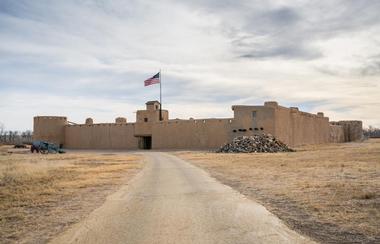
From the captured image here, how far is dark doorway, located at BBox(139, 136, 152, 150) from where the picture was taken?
242 feet

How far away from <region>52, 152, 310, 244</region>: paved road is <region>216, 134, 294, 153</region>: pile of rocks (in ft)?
124

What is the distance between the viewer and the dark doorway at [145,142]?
73688 millimetres

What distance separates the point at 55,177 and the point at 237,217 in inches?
607

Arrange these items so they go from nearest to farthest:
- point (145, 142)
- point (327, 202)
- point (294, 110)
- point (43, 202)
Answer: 1. point (327, 202)
2. point (43, 202)
3. point (294, 110)
4. point (145, 142)

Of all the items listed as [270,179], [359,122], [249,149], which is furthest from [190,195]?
[359,122]

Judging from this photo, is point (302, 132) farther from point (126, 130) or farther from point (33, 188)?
point (33, 188)

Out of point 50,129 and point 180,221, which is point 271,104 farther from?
point 180,221

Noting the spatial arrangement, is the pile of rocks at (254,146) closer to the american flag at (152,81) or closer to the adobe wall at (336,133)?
the american flag at (152,81)

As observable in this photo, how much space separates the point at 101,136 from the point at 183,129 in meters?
15.7

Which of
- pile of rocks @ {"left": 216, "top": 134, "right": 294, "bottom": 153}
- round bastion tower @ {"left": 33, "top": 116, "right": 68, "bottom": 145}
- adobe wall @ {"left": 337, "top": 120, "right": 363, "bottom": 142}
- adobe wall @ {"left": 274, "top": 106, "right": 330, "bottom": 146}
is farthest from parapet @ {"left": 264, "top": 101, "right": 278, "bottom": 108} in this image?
adobe wall @ {"left": 337, "top": 120, "right": 363, "bottom": 142}

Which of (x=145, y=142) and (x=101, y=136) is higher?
(x=101, y=136)

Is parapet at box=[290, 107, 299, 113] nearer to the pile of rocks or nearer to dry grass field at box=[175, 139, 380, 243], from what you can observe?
the pile of rocks

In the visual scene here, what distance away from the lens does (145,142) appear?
245 ft

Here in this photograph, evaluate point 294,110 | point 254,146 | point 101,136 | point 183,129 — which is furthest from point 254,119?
point 101,136
